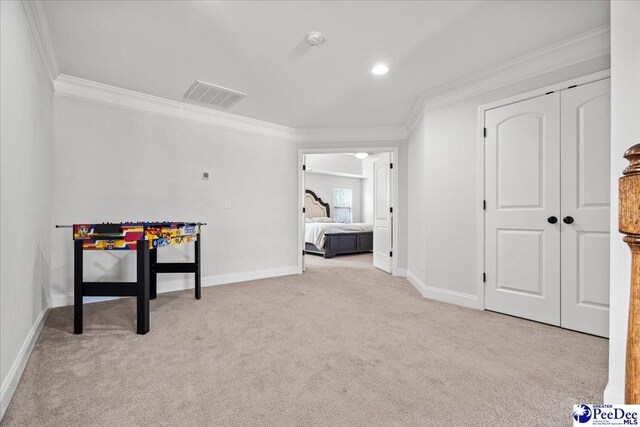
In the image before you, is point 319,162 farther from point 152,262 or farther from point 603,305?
point 603,305

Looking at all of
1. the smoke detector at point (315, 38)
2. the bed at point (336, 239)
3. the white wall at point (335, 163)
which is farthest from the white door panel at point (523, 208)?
the white wall at point (335, 163)

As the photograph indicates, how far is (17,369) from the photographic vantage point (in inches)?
64.7

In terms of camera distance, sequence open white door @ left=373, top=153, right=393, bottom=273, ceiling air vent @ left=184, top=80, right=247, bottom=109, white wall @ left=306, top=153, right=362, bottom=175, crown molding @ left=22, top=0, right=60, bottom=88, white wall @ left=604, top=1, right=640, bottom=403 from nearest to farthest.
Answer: white wall @ left=604, top=1, right=640, bottom=403
crown molding @ left=22, top=0, right=60, bottom=88
ceiling air vent @ left=184, top=80, right=247, bottom=109
open white door @ left=373, top=153, right=393, bottom=273
white wall @ left=306, top=153, right=362, bottom=175

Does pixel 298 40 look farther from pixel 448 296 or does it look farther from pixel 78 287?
pixel 448 296

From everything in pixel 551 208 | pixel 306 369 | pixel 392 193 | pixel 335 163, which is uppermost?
pixel 335 163

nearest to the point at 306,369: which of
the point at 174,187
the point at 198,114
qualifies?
the point at 174,187

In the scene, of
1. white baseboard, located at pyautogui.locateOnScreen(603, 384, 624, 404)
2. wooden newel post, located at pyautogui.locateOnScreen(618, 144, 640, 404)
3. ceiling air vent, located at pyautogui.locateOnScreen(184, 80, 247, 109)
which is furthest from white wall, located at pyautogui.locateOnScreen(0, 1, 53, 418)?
white baseboard, located at pyautogui.locateOnScreen(603, 384, 624, 404)

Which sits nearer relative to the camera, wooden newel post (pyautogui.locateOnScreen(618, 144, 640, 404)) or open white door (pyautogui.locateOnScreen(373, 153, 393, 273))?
wooden newel post (pyautogui.locateOnScreen(618, 144, 640, 404))

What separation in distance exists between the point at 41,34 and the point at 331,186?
26.2 feet

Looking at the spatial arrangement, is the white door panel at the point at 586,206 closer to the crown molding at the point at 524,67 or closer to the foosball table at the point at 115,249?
the crown molding at the point at 524,67

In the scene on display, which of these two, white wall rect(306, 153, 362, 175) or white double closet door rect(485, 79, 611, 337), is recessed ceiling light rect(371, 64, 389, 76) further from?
white wall rect(306, 153, 362, 175)

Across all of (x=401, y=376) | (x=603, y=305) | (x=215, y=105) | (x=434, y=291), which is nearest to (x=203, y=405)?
(x=401, y=376)

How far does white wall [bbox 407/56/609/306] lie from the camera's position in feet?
10.0

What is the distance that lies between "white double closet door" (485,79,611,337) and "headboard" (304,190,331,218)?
21.1 feet
